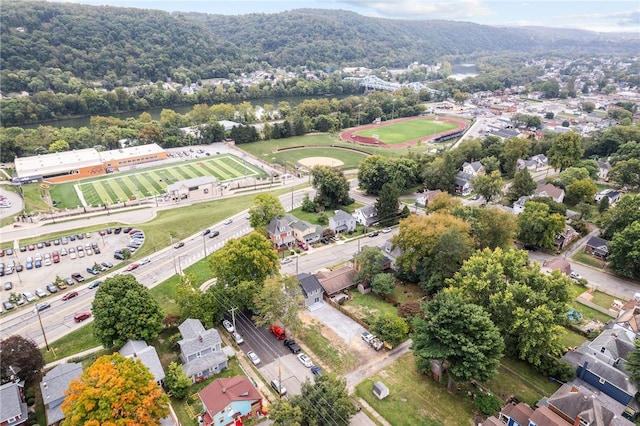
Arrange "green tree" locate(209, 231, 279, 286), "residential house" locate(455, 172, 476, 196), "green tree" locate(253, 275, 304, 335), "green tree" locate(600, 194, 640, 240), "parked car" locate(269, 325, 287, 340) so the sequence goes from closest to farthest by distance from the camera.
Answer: "green tree" locate(253, 275, 304, 335) → "parked car" locate(269, 325, 287, 340) → "green tree" locate(209, 231, 279, 286) → "green tree" locate(600, 194, 640, 240) → "residential house" locate(455, 172, 476, 196)

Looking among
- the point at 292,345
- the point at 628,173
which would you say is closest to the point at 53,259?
the point at 292,345

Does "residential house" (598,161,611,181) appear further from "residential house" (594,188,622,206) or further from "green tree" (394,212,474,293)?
"green tree" (394,212,474,293)

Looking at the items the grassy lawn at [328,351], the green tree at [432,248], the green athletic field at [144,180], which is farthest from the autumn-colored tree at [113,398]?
the green athletic field at [144,180]

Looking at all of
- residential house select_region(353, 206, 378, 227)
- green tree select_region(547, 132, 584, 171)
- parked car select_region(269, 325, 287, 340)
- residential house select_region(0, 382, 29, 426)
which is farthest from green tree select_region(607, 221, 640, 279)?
residential house select_region(0, 382, 29, 426)

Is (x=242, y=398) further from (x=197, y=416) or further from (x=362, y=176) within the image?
(x=362, y=176)

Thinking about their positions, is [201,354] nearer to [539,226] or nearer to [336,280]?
[336,280]
